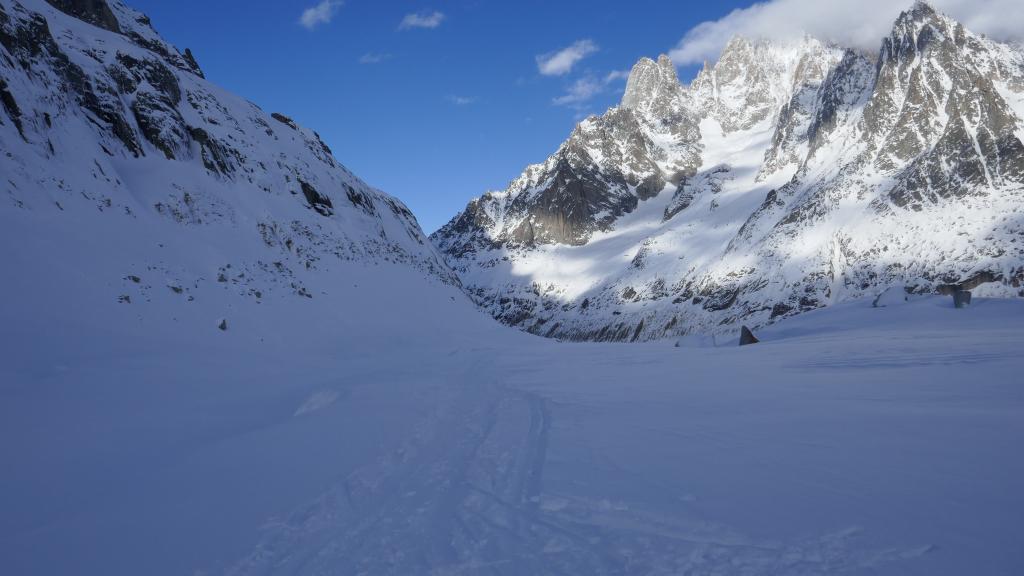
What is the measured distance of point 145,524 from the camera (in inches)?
173

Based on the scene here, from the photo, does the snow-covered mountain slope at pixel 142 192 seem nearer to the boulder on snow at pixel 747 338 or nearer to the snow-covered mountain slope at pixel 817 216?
the boulder on snow at pixel 747 338

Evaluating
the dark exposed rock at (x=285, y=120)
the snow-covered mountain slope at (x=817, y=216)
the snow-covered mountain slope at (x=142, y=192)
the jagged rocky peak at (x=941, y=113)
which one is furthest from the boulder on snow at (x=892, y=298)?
the jagged rocky peak at (x=941, y=113)

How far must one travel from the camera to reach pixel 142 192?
20.9 metres

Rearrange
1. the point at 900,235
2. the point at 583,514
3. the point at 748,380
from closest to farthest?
the point at 583,514 < the point at 748,380 < the point at 900,235

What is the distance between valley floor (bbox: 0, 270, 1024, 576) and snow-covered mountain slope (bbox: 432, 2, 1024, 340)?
6352cm

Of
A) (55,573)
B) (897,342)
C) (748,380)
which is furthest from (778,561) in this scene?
(897,342)

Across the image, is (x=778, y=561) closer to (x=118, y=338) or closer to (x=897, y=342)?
(x=897, y=342)

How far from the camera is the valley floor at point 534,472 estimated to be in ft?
10.9

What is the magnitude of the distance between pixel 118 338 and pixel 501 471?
40.3 feet

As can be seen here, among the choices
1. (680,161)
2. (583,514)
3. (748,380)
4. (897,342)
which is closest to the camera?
(583,514)

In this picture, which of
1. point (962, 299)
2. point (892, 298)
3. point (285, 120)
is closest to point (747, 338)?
point (892, 298)

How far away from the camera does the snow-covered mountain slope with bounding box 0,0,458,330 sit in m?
13.9

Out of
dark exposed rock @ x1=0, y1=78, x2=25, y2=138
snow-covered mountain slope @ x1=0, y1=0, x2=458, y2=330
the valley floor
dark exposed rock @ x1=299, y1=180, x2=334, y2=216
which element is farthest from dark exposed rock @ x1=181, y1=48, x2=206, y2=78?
the valley floor

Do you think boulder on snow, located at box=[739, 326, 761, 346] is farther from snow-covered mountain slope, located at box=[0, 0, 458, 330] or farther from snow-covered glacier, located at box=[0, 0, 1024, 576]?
snow-covered mountain slope, located at box=[0, 0, 458, 330]
